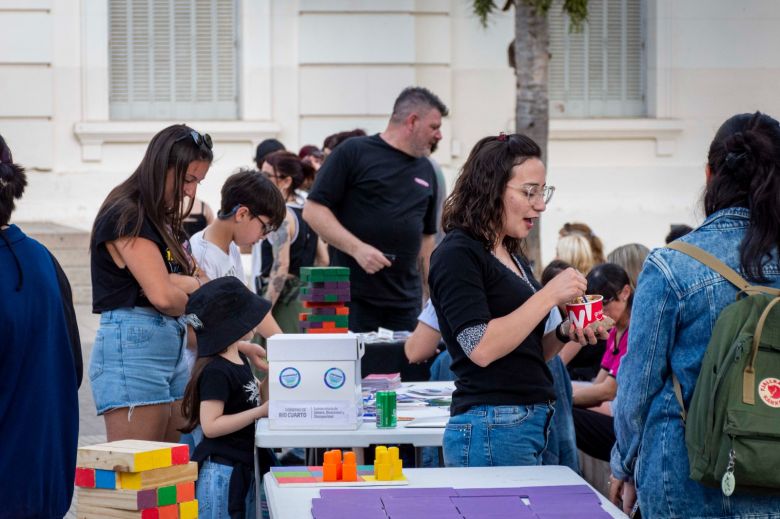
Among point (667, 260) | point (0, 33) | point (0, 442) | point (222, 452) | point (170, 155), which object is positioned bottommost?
point (222, 452)

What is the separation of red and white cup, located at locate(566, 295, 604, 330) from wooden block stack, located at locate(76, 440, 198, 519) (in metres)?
1.44

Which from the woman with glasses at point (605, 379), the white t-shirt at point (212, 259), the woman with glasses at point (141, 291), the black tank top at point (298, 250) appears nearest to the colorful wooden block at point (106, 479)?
the woman with glasses at point (141, 291)

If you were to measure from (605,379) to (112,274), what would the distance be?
2.75 meters

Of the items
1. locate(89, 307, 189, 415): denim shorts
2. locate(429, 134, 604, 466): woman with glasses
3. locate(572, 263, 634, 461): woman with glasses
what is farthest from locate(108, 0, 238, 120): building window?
locate(429, 134, 604, 466): woman with glasses

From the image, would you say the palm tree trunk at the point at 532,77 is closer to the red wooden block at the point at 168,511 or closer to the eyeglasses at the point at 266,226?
the eyeglasses at the point at 266,226

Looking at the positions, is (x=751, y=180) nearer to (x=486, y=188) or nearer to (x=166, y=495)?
(x=486, y=188)

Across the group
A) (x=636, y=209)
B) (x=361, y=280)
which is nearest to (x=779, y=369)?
(x=361, y=280)

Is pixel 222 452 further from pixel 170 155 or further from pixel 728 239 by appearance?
pixel 728 239

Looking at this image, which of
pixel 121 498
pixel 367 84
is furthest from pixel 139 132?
pixel 121 498

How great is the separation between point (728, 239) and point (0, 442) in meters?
2.08

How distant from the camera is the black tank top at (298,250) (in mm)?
8258

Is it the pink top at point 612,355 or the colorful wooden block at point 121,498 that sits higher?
the pink top at point 612,355

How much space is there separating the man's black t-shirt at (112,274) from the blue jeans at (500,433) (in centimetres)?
147

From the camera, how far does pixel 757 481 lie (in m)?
3.04
